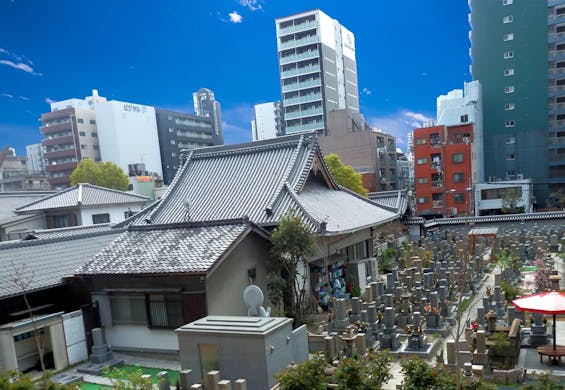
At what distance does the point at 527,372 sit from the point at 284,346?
6.28m

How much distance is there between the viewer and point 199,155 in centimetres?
2420

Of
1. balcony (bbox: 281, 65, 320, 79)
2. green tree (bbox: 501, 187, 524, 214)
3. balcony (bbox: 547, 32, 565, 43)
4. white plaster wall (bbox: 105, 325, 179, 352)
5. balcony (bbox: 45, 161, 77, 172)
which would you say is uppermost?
balcony (bbox: 281, 65, 320, 79)

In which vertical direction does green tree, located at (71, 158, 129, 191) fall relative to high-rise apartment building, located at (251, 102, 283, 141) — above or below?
below

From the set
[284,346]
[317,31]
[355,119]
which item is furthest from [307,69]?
[284,346]

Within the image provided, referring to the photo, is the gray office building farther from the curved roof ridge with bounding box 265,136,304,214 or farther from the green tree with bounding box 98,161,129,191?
the curved roof ridge with bounding box 265,136,304,214

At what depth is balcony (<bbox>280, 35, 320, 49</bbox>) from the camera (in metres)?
67.1

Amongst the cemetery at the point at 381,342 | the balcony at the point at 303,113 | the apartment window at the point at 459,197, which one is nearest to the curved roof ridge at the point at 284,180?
the cemetery at the point at 381,342

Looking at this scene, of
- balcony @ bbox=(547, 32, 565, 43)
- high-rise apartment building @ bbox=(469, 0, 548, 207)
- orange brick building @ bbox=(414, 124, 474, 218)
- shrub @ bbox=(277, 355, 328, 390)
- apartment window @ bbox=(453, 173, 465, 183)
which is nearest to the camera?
shrub @ bbox=(277, 355, 328, 390)

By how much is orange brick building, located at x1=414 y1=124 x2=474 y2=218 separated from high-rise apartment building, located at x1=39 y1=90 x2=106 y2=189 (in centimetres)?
5442

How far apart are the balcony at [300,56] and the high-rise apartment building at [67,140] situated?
3308 centimetres

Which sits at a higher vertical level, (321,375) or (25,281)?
(25,281)

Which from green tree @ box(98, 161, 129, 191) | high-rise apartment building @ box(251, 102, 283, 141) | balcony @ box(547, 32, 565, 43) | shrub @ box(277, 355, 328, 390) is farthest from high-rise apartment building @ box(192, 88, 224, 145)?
shrub @ box(277, 355, 328, 390)

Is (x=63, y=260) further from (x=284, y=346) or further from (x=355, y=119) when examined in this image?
(x=355, y=119)

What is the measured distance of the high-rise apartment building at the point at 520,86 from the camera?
48938 mm
